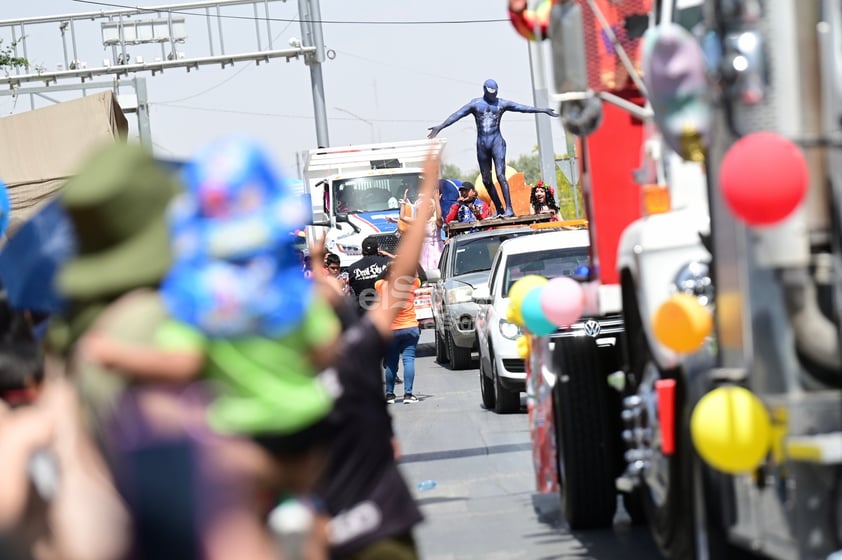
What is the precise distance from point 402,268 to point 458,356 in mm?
16004

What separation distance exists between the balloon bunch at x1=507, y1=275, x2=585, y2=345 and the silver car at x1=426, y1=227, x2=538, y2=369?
10550 mm

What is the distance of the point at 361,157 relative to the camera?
114 feet

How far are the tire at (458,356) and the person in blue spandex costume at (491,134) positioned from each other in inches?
138

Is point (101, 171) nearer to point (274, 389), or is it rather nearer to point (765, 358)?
point (274, 389)

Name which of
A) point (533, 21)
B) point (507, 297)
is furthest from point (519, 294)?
point (507, 297)

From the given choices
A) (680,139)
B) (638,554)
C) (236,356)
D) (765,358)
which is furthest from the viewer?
(638,554)

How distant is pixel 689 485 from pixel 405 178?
2646 cm

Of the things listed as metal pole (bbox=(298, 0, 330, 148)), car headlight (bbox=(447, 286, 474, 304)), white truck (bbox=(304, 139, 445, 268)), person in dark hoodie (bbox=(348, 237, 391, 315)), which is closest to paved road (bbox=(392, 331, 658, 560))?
person in dark hoodie (bbox=(348, 237, 391, 315))

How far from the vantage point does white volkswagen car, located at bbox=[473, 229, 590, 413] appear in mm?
14438

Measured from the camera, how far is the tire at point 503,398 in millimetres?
14594

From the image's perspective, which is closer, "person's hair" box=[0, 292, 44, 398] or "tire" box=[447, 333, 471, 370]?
"person's hair" box=[0, 292, 44, 398]

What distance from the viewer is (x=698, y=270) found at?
5.82 meters

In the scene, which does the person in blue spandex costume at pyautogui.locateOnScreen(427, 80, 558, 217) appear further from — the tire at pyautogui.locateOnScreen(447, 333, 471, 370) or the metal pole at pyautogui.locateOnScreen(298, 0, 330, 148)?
the metal pole at pyautogui.locateOnScreen(298, 0, 330, 148)

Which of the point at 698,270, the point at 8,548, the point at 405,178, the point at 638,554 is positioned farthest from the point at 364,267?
the point at 405,178
